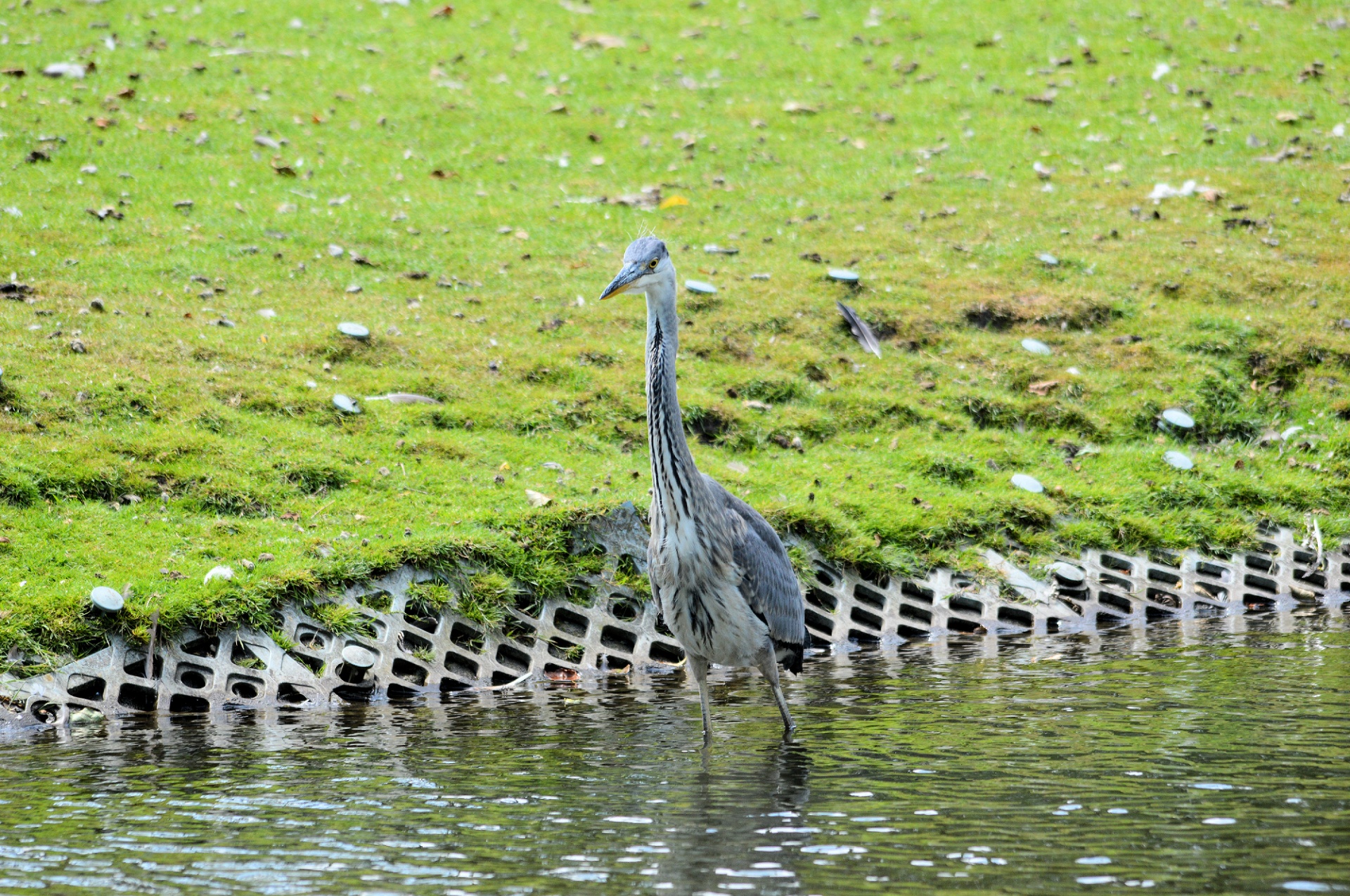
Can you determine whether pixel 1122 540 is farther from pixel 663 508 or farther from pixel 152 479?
pixel 152 479

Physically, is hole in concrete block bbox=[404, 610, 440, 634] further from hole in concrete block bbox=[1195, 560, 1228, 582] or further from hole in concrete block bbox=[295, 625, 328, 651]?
hole in concrete block bbox=[1195, 560, 1228, 582]

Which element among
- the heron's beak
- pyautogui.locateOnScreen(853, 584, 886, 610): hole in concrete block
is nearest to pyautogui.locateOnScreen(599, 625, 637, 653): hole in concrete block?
pyautogui.locateOnScreen(853, 584, 886, 610): hole in concrete block

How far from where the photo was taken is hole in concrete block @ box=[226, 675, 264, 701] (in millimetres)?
10023

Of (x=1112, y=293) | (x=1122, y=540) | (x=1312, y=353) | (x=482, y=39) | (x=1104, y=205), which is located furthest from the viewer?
(x=482, y=39)

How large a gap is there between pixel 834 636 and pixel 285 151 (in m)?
13.7

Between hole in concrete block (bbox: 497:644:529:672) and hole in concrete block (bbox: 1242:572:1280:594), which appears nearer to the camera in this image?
hole in concrete block (bbox: 497:644:529:672)

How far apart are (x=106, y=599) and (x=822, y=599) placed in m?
5.94

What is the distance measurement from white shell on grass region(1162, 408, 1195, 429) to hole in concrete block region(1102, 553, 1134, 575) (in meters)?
3.00

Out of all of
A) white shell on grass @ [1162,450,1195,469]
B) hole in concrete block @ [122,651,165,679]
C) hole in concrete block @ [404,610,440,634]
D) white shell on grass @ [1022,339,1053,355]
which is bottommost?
hole in concrete block @ [122,651,165,679]

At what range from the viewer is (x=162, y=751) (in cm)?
871

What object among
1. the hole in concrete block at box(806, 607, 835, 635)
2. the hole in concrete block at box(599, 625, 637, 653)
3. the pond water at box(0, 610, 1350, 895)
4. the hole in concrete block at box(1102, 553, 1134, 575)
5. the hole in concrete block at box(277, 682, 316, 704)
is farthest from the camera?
the hole in concrete block at box(1102, 553, 1134, 575)

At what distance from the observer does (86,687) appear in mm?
9688

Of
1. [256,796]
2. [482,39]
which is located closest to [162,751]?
[256,796]

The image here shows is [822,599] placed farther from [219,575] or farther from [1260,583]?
[219,575]
